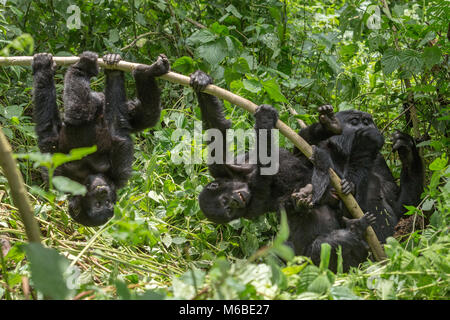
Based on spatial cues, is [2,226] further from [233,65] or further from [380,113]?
[380,113]

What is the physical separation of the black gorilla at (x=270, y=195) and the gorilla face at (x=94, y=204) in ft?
2.55

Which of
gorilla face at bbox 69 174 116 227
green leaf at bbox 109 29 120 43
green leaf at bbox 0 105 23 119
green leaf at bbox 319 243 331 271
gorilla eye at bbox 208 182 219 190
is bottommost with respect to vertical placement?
green leaf at bbox 319 243 331 271

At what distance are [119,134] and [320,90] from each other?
269cm

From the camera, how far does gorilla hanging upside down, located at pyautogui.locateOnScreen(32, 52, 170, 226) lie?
4.05 m

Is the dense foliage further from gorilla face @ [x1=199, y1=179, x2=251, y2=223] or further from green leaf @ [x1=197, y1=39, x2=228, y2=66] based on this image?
gorilla face @ [x1=199, y1=179, x2=251, y2=223]

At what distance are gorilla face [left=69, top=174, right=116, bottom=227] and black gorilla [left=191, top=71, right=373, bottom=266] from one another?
78 cm

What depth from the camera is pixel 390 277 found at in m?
2.89

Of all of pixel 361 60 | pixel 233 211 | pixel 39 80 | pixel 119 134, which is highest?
pixel 361 60

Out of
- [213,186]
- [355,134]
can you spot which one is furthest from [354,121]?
[213,186]

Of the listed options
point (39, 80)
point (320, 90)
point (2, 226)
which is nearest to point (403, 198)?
point (320, 90)

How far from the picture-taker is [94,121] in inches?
170

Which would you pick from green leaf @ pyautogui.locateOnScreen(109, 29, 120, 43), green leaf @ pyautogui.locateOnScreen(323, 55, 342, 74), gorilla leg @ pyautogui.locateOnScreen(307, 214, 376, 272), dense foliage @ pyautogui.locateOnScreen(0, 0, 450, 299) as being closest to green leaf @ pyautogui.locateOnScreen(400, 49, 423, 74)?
dense foliage @ pyautogui.locateOnScreen(0, 0, 450, 299)

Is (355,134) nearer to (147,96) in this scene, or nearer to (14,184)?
(147,96)

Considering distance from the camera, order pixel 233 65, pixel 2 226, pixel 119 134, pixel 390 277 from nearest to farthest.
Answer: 1. pixel 390 277
2. pixel 119 134
3. pixel 2 226
4. pixel 233 65
